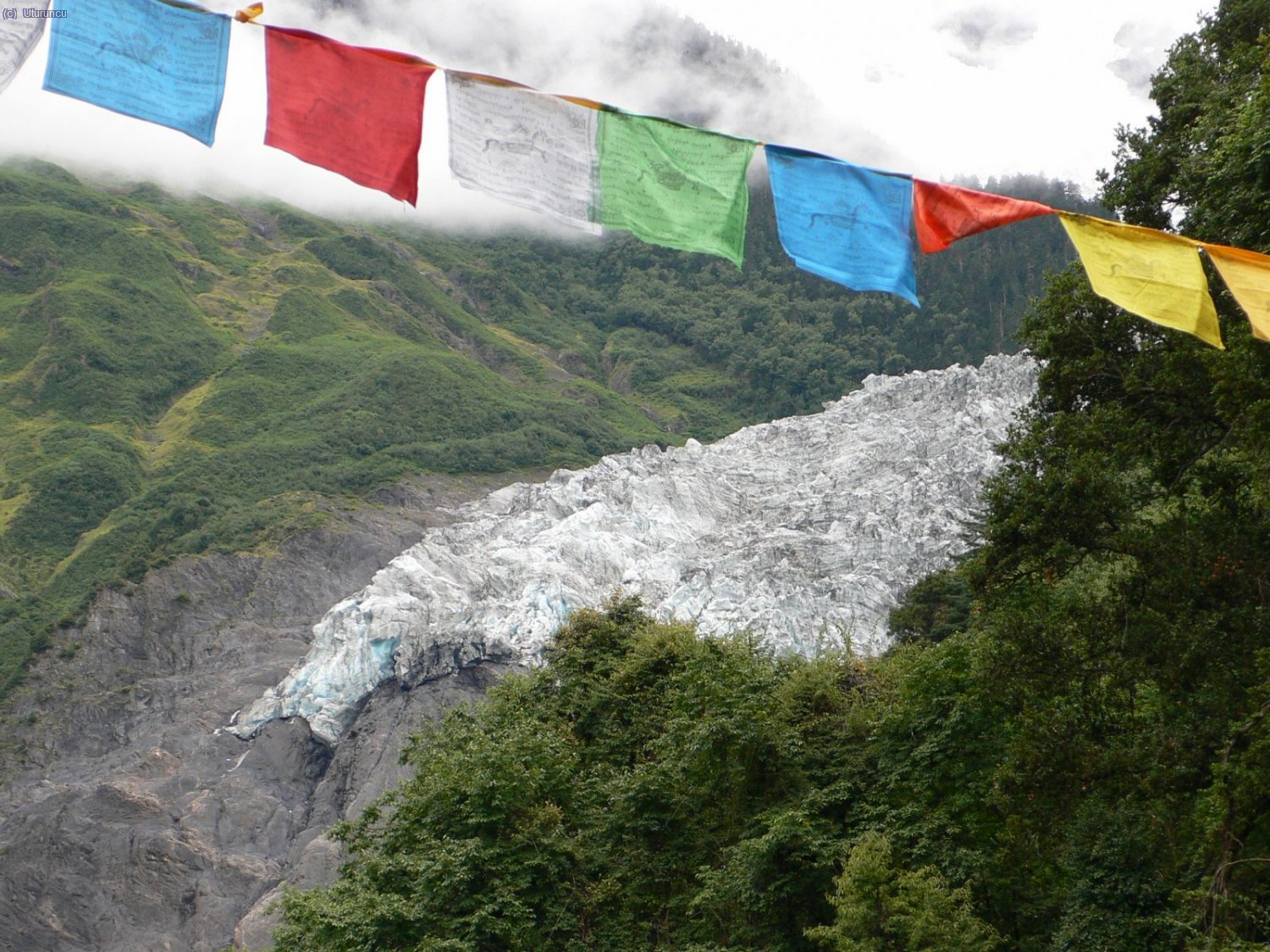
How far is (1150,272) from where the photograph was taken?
33.8ft

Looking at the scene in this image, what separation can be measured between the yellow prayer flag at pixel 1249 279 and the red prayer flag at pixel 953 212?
1.49 m

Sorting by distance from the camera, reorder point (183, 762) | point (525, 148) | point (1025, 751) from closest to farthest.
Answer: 1. point (525, 148)
2. point (1025, 751)
3. point (183, 762)

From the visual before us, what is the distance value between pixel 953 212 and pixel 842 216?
3.04ft

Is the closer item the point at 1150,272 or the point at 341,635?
the point at 1150,272

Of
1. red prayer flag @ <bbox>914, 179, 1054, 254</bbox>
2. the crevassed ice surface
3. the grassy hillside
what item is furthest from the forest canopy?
the grassy hillside

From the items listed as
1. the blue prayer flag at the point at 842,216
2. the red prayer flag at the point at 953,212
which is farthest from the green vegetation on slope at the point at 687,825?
the red prayer flag at the point at 953,212

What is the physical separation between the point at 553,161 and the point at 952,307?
119018 millimetres

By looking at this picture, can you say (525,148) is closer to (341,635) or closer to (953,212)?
(953,212)

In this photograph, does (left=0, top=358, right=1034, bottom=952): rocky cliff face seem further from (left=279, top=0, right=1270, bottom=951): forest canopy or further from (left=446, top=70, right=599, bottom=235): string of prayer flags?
(left=446, top=70, right=599, bottom=235): string of prayer flags

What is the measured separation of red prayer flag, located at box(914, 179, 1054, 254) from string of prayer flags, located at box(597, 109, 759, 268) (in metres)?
1.47

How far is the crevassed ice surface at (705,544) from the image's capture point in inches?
2645

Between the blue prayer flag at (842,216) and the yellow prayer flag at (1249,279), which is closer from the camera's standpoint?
the yellow prayer flag at (1249,279)

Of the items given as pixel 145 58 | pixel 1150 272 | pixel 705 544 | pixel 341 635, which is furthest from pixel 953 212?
pixel 705 544

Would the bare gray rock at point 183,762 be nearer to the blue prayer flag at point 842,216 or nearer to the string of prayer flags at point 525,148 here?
the string of prayer flags at point 525,148
